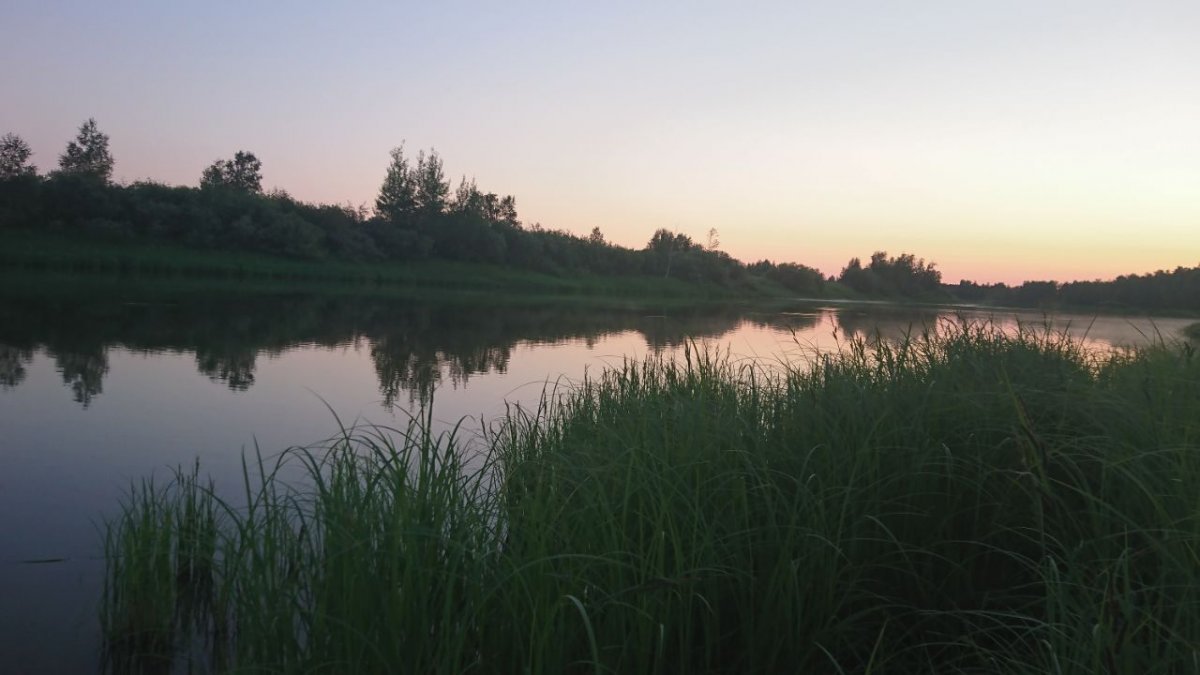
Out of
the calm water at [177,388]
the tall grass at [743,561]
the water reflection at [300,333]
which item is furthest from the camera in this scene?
the water reflection at [300,333]

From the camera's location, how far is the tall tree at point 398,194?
78.4 m

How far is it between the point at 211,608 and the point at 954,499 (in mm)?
4489

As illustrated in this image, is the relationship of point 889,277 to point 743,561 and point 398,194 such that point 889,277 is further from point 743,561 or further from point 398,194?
point 743,561

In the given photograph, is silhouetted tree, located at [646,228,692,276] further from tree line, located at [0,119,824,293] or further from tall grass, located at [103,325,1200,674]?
tall grass, located at [103,325,1200,674]

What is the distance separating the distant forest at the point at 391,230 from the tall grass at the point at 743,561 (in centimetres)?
719

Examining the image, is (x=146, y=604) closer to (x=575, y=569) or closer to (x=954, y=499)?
(x=575, y=569)

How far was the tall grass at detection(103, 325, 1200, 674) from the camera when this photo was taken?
2.74m

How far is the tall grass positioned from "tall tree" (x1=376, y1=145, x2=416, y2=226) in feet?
248

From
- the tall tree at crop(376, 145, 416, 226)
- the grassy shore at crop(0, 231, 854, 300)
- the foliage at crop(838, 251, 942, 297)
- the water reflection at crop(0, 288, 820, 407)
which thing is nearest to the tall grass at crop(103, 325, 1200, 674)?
→ the water reflection at crop(0, 288, 820, 407)

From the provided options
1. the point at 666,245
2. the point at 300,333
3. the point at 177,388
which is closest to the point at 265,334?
the point at 300,333

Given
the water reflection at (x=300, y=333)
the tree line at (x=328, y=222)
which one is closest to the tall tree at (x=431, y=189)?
the tree line at (x=328, y=222)

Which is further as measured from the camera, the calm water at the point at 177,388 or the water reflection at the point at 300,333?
the water reflection at the point at 300,333

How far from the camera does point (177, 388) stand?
11.7 m

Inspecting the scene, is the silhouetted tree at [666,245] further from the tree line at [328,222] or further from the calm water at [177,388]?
the calm water at [177,388]
